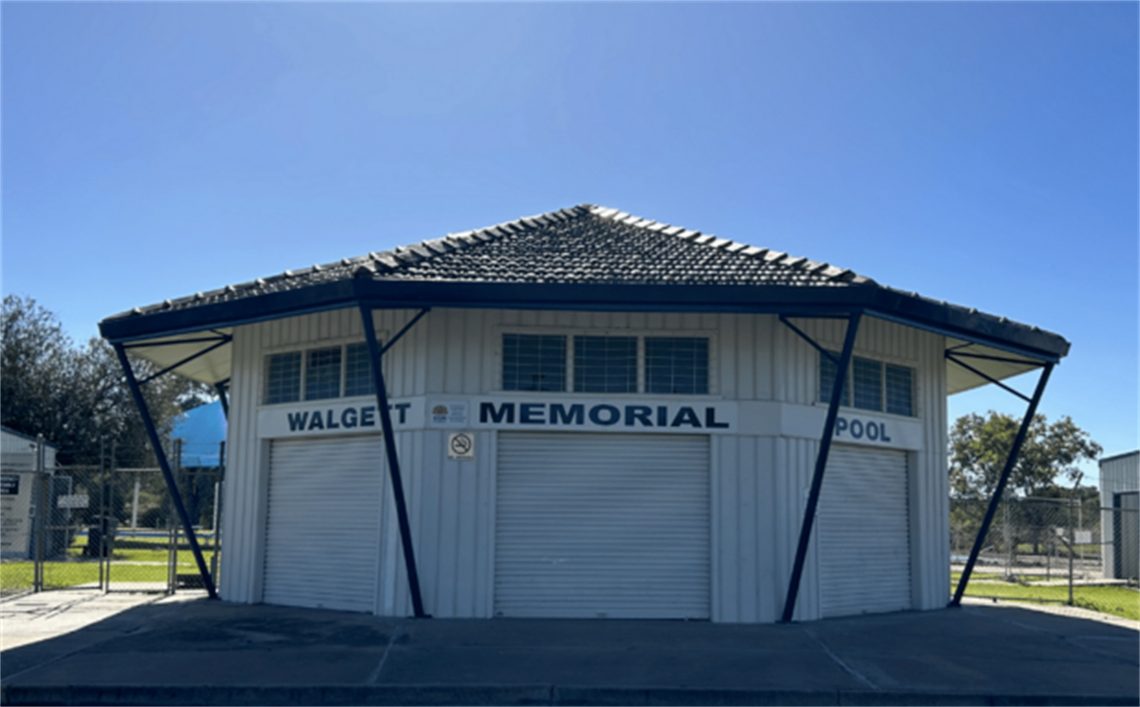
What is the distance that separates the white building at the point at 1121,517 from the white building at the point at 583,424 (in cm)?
1472

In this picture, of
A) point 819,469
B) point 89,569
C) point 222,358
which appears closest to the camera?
point 819,469

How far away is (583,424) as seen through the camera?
12.9m

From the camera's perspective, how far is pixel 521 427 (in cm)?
1288

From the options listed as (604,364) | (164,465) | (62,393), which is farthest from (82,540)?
(604,364)

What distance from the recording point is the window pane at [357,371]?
13.6 metres

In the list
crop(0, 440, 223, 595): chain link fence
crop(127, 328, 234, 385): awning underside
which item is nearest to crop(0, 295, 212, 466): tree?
crop(0, 440, 223, 595): chain link fence

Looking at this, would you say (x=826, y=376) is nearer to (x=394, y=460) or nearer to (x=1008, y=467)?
(x=1008, y=467)

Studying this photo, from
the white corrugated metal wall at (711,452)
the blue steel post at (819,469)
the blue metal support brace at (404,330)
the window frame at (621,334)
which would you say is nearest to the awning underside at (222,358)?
the white corrugated metal wall at (711,452)

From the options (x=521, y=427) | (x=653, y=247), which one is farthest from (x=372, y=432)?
(x=653, y=247)

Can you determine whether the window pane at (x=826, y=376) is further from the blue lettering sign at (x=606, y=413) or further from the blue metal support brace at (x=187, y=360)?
the blue metal support brace at (x=187, y=360)

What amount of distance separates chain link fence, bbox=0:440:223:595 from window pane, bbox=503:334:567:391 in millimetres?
5689

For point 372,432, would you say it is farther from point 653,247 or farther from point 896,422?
point 896,422

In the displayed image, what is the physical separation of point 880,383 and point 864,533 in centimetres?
223

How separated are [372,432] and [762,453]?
207 inches
